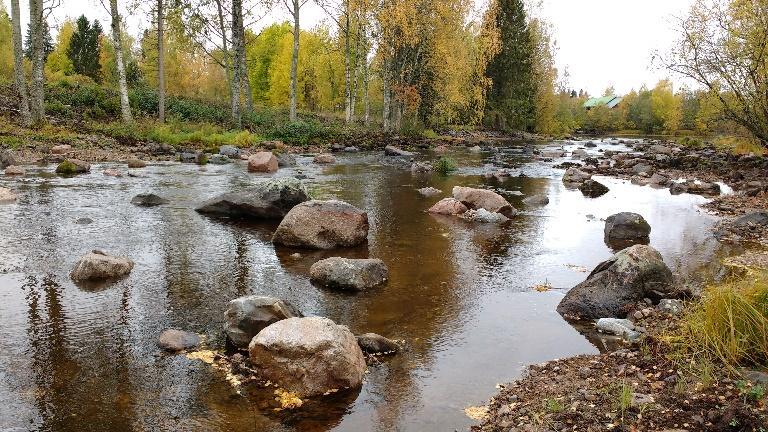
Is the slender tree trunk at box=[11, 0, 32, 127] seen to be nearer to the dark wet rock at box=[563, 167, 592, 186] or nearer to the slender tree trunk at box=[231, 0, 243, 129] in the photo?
the slender tree trunk at box=[231, 0, 243, 129]

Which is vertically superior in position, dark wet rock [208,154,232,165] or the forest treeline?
the forest treeline

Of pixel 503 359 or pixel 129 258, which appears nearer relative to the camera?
pixel 503 359

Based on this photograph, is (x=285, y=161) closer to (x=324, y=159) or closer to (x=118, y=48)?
(x=324, y=159)

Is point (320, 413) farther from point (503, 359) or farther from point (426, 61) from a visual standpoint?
point (426, 61)

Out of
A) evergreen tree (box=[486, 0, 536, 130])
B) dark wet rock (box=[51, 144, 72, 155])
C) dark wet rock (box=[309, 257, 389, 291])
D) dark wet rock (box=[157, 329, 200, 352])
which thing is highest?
evergreen tree (box=[486, 0, 536, 130])

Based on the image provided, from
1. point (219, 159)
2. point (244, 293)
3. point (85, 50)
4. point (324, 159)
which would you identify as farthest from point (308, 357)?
point (85, 50)

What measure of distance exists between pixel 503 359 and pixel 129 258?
594cm

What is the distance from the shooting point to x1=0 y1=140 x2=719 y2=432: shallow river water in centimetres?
462

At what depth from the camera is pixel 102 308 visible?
6664mm

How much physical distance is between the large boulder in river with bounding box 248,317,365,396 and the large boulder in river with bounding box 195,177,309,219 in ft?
23.2

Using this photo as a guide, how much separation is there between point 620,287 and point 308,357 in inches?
165

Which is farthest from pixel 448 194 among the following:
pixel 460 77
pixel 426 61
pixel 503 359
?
pixel 460 77

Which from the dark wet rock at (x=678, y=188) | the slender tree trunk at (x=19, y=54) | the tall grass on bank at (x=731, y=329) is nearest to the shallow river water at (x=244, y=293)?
the tall grass on bank at (x=731, y=329)

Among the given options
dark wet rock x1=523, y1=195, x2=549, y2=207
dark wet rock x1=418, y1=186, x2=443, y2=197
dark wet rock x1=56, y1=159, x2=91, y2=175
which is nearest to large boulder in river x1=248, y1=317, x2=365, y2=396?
dark wet rock x1=523, y1=195, x2=549, y2=207
